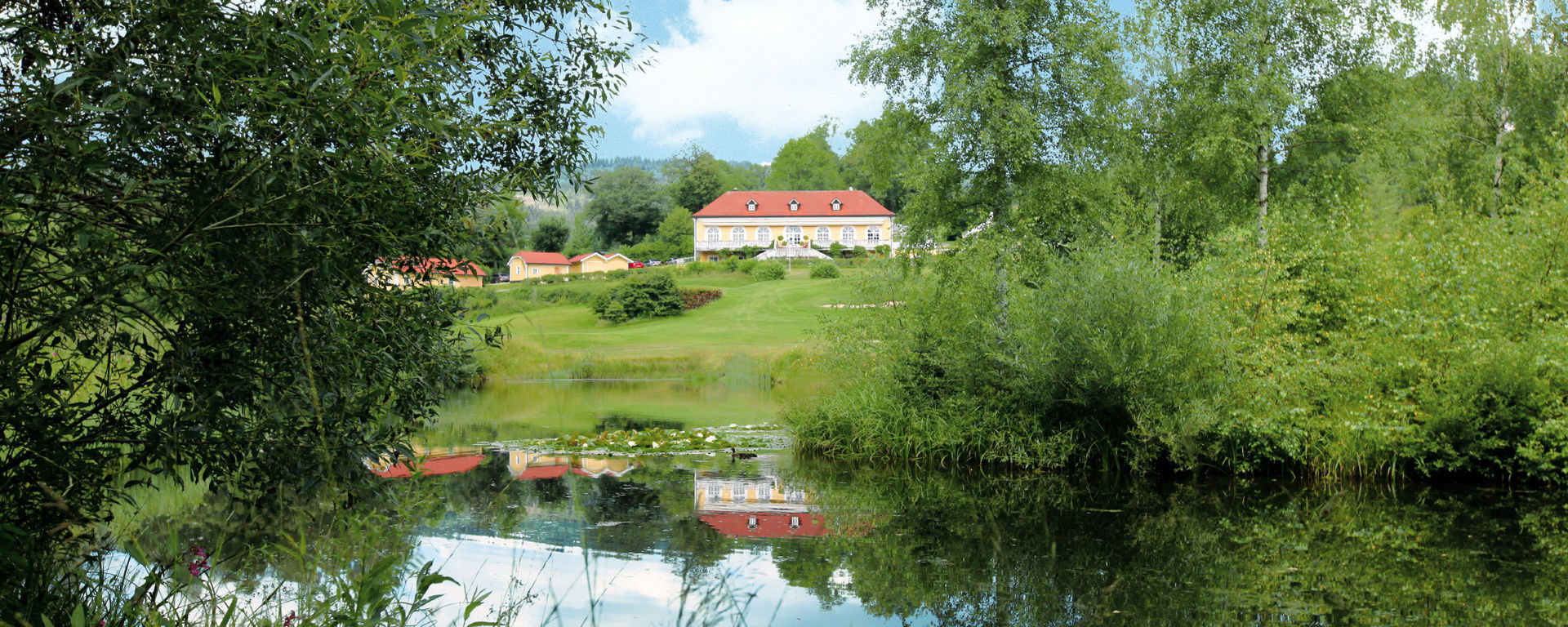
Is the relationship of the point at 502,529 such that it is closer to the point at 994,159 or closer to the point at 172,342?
the point at 172,342

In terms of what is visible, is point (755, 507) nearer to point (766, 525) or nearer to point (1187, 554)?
point (766, 525)

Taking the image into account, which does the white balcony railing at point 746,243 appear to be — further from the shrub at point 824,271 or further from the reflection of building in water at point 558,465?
the reflection of building in water at point 558,465

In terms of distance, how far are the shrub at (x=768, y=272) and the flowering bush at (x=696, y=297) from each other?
261 inches

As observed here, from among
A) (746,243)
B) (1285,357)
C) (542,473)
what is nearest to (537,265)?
(746,243)

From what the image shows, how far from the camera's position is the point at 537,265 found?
71500mm

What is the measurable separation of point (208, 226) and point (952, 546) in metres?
7.72

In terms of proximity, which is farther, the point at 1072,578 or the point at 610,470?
the point at 610,470

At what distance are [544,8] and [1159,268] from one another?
9.78m

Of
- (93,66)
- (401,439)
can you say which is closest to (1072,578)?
(401,439)

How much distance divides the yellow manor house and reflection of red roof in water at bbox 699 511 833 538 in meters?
64.1

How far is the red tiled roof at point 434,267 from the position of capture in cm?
484

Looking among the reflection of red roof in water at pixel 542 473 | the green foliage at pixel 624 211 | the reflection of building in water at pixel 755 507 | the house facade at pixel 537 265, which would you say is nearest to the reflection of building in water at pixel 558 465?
the reflection of red roof in water at pixel 542 473

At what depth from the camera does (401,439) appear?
4996mm

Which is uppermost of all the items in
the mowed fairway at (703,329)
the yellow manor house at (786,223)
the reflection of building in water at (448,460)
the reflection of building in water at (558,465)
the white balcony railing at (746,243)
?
the yellow manor house at (786,223)
